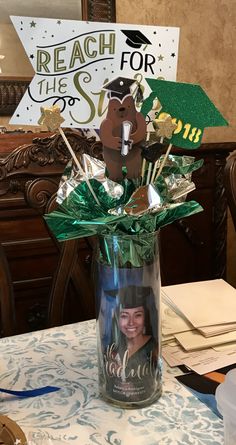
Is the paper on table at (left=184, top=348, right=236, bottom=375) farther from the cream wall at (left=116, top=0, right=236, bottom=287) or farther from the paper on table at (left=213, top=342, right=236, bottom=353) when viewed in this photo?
the cream wall at (left=116, top=0, right=236, bottom=287)

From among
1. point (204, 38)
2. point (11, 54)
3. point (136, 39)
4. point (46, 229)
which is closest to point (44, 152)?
point (46, 229)

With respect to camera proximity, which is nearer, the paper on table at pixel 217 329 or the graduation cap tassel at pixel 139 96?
the graduation cap tassel at pixel 139 96

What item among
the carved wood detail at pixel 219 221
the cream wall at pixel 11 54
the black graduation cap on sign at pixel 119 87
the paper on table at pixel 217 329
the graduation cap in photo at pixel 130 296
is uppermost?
the black graduation cap on sign at pixel 119 87

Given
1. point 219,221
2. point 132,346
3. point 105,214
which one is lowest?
point 219,221

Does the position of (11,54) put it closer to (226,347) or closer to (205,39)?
(205,39)

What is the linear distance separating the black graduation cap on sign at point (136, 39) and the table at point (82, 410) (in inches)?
20.1

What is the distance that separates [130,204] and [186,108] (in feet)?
0.56

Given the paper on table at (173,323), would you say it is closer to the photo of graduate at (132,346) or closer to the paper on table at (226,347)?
the paper on table at (226,347)

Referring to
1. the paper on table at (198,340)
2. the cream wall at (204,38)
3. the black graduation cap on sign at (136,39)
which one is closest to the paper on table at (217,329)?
the paper on table at (198,340)

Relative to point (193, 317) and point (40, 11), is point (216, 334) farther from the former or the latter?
point (40, 11)

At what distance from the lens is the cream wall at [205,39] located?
2217 millimetres

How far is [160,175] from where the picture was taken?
684 mm

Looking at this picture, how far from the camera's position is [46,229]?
3.94 ft

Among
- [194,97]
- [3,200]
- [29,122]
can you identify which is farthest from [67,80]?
[3,200]
